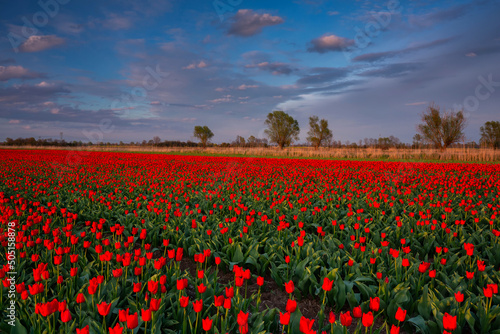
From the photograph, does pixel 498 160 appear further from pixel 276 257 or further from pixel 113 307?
pixel 113 307

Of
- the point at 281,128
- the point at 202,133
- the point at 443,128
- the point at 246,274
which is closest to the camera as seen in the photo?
the point at 246,274

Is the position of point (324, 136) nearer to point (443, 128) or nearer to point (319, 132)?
point (319, 132)

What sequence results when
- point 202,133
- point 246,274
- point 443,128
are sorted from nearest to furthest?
point 246,274, point 443,128, point 202,133

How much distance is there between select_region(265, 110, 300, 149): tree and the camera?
2488 inches


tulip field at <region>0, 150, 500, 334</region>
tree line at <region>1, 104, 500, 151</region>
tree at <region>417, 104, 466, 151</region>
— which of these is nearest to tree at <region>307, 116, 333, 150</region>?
tree line at <region>1, 104, 500, 151</region>

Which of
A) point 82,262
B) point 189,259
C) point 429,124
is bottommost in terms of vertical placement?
point 189,259

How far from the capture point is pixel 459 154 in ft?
86.0

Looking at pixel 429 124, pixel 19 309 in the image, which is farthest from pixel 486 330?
pixel 429 124

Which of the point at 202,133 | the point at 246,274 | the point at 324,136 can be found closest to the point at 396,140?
the point at 324,136

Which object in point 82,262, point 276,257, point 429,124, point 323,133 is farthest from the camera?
point 323,133

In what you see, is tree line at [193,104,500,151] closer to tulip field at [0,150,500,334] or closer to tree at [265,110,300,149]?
tree at [265,110,300,149]

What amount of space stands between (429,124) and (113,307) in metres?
39.3

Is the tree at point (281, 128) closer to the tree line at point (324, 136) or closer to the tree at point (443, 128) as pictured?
the tree line at point (324, 136)

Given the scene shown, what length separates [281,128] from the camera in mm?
63062
